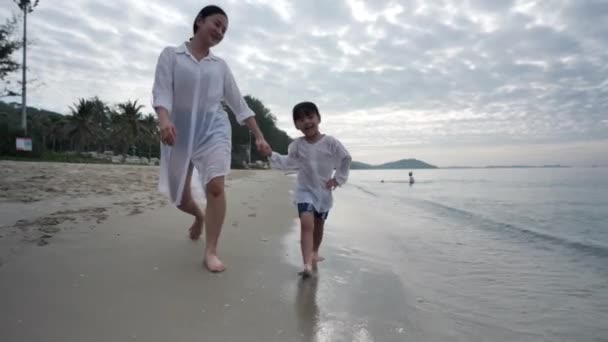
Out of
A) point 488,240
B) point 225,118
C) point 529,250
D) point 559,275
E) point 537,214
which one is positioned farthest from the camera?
point 537,214

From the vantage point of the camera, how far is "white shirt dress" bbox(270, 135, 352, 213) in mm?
3150

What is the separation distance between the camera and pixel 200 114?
9.00ft

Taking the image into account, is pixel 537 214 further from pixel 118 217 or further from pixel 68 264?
pixel 68 264

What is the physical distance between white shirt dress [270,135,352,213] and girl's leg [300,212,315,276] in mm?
157

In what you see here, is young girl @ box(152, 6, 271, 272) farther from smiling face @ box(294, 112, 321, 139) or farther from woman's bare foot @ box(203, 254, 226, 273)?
smiling face @ box(294, 112, 321, 139)

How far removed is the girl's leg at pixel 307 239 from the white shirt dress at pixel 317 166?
16cm

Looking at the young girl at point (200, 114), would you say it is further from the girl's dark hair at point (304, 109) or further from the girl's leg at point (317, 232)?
the girl's leg at point (317, 232)

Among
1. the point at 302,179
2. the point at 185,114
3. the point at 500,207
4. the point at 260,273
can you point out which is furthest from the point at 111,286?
the point at 500,207

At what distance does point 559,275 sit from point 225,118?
343 cm

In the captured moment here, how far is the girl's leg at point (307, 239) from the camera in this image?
2735 mm

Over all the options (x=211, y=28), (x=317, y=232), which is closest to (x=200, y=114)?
(x=211, y=28)

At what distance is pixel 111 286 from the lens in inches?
83.5

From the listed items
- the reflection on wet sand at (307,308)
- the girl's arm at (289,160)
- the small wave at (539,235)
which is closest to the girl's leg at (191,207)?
the girl's arm at (289,160)

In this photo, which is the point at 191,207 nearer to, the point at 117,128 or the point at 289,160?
the point at 289,160
